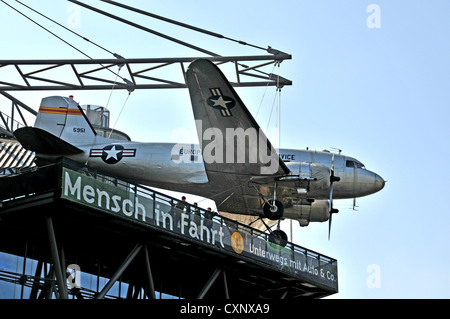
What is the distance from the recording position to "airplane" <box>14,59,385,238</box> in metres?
39.8

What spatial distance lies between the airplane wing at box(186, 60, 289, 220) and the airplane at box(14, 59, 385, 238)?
0.05 m

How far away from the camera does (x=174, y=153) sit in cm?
4384

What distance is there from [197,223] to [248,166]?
7074 millimetres

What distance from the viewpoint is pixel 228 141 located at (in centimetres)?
4091

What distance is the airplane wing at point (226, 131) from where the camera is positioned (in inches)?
1484

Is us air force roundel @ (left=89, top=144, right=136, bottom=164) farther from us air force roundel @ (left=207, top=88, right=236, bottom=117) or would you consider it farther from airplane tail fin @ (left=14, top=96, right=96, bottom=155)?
us air force roundel @ (left=207, top=88, right=236, bottom=117)

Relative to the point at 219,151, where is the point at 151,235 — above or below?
below

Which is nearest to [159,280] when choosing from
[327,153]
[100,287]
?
[100,287]

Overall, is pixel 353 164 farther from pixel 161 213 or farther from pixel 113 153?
pixel 161 213

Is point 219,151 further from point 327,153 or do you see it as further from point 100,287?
point 100,287

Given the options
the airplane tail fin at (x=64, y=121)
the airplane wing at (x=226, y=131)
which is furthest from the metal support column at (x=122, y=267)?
the airplane tail fin at (x=64, y=121)

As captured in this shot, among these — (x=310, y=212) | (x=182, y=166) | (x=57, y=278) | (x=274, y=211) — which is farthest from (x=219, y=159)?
(x=57, y=278)

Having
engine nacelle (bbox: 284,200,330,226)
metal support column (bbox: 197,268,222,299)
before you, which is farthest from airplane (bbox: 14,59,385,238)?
metal support column (bbox: 197,268,222,299)

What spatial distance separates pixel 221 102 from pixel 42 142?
946 cm
